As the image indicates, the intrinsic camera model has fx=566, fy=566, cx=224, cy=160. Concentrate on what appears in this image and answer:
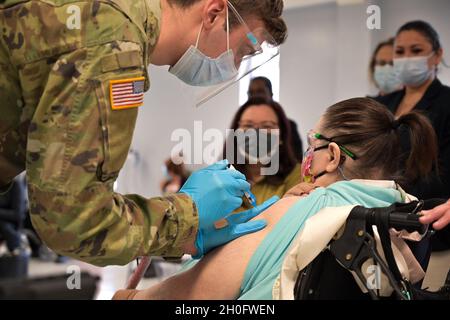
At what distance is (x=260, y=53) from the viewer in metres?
1.50

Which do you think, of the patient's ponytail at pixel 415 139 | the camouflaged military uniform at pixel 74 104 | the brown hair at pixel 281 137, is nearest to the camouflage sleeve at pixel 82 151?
the camouflaged military uniform at pixel 74 104

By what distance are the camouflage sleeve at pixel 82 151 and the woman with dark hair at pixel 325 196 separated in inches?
14.0

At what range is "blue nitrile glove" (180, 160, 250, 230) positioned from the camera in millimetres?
1293

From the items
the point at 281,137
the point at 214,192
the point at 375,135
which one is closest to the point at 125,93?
the point at 214,192

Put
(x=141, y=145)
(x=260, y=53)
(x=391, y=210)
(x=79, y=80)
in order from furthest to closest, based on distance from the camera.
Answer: (x=141, y=145), (x=260, y=53), (x=391, y=210), (x=79, y=80)

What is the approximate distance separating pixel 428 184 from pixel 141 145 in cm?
161

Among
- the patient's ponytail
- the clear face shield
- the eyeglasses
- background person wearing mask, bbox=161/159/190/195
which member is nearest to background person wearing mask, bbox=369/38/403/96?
the patient's ponytail

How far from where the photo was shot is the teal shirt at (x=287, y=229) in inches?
52.8

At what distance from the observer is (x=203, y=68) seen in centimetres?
141

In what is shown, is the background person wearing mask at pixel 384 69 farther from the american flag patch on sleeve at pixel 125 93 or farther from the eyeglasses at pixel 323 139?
the american flag patch on sleeve at pixel 125 93

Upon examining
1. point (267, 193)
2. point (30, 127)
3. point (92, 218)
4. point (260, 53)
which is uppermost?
point (260, 53)

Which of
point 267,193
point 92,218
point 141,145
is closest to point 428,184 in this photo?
point 267,193

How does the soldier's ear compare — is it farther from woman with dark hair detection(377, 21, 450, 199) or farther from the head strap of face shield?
woman with dark hair detection(377, 21, 450, 199)
